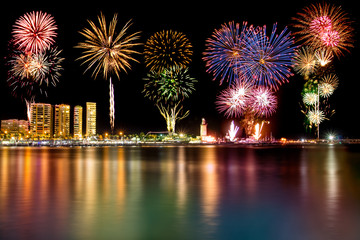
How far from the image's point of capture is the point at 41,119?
190500 millimetres

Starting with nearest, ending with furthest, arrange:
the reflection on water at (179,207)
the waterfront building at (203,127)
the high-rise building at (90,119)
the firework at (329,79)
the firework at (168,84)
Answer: the reflection on water at (179,207), the firework at (329,79), the firework at (168,84), the waterfront building at (203,127), the high-rise building at (90,119)

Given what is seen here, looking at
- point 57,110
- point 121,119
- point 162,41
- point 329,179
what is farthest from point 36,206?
point 57,110

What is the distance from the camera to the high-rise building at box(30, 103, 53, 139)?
189000 mm

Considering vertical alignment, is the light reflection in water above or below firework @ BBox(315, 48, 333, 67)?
below

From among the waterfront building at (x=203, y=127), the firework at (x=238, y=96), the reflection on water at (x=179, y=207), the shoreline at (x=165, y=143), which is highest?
the firework at (x=238, y=96)

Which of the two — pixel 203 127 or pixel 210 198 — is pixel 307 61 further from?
pixel 210 198

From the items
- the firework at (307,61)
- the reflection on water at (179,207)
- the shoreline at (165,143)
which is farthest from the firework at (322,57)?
the reflection on water at (179,207)

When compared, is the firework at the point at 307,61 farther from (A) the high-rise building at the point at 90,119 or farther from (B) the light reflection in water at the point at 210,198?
(A) the high-rise building at the point at 90,119

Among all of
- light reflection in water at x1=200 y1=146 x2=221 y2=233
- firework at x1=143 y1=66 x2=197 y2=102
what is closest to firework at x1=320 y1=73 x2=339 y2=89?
firework at x1=143 y1=66 x2=197 y2=102

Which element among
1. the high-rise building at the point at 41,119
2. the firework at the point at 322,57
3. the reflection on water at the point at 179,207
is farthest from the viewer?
the high-rise building at the point at 41,119

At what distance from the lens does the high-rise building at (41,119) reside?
620 feet

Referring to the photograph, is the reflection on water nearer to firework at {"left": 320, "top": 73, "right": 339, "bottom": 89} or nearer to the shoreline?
firework at {"left": 320, "top": 73, "right": 339, "bottom": 89}

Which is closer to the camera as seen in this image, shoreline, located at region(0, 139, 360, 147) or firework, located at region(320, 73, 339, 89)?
firework, located at region(320, 73, 339, 89)

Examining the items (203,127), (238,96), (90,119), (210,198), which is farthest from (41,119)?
(210,198)
